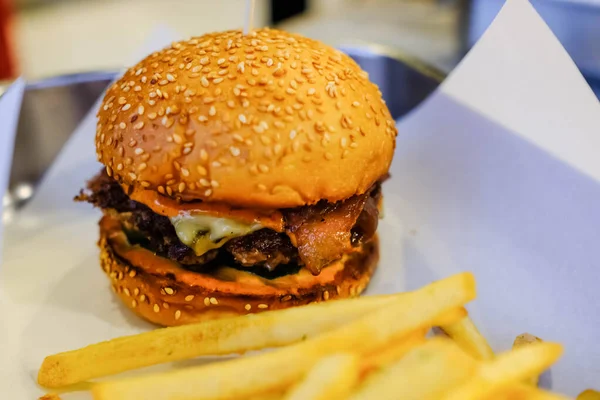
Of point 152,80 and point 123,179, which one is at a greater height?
point 152,80

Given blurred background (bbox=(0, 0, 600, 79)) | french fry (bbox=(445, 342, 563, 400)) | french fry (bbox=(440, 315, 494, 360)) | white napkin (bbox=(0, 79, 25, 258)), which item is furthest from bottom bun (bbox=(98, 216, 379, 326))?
blurred background (bbox=(0, 0, 600, 79))

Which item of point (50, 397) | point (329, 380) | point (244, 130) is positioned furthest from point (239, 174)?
point (50, 397)

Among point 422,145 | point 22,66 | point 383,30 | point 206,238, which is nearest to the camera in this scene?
point 206,238


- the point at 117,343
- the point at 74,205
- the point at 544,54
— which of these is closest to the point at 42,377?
the point at 117,343

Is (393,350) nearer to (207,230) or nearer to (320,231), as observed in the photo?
(320,231)

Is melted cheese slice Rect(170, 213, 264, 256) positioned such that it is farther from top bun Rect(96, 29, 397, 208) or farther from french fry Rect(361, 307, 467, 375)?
french fry Rect(361, 307, 467, 375)

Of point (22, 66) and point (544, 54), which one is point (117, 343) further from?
point (22, 66)
